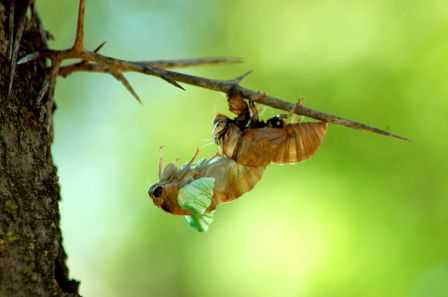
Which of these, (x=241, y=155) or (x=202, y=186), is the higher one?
(x=241, y=155)

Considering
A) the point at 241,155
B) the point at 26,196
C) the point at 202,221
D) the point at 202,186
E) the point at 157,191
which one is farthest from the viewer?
the point at 157,191

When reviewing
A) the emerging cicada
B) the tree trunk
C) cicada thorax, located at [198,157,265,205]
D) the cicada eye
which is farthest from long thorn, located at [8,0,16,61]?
cicada thorax, located at [198,157,265,205]

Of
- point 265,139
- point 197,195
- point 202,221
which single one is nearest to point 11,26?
point 197,195


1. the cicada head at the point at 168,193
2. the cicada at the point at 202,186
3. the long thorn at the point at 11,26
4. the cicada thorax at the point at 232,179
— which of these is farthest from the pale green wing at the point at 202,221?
the long thorn at the point at 11,26

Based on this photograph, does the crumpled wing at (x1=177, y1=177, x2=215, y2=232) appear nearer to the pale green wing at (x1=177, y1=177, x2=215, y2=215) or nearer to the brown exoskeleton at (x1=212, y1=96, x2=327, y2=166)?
the pale green wing at (x1=177, y1=177, x2=215, y2=215)

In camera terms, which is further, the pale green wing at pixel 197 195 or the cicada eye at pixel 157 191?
the cicada eye at pixel 157 191

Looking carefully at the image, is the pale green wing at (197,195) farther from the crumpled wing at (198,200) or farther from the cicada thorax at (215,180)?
the cicada thorax at (215,180)

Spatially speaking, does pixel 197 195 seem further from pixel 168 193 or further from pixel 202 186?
pixel 168 193
